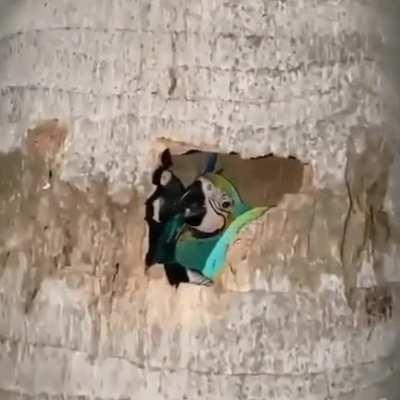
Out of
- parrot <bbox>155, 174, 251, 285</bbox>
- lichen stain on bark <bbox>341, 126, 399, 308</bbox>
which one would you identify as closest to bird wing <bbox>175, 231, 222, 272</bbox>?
parrot <bbox>155, 174, 251, 285</bbox>

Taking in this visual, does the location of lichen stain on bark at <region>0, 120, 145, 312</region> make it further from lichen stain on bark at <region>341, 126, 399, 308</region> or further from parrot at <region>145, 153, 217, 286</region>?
lichen stain on bark at <region>341, 126, 399, 308</region>

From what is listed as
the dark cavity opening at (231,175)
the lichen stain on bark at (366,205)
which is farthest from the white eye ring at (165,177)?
the lichen stain on bark at (366,205)

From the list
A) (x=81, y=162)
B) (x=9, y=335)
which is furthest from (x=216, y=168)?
(x=9, y=335)

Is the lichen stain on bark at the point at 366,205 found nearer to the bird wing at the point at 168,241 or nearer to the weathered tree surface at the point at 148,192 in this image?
the weathered tree surface at the point at 148,192

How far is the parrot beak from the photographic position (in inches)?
37.7

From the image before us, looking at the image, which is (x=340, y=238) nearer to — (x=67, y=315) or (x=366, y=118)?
(x=366, y=118)

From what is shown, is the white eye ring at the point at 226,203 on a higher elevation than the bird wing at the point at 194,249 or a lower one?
higher

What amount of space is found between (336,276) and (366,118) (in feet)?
0.43

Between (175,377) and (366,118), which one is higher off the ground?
(366,118)

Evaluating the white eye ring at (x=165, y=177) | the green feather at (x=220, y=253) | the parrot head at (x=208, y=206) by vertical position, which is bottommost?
the green feather at (x=220, y=253)

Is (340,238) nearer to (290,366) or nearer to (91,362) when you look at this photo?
(290,366)

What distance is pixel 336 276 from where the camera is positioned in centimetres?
98

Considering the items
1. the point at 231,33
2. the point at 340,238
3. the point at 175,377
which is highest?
the point at 231,33

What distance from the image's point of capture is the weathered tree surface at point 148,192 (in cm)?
96
